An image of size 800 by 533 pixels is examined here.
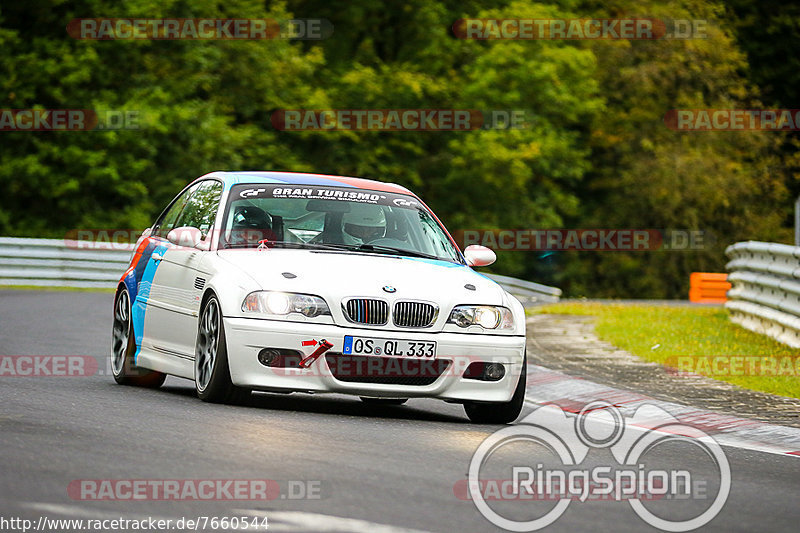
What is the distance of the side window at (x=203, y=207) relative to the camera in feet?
36.2

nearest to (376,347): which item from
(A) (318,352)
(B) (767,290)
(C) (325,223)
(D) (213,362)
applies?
(A) (318,352)

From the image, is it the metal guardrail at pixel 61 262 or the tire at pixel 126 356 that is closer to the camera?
the tire at pixel 126 356

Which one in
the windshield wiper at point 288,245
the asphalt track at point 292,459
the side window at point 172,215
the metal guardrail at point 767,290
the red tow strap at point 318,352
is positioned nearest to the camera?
the asphalt track at point 292,459

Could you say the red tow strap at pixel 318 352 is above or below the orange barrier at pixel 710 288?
above

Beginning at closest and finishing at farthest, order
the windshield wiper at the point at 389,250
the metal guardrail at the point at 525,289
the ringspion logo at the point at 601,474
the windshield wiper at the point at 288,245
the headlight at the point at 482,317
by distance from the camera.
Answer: the ringspion logo at the point at 601,474 → the headlight at the point at 482,317 → the windshield wiper at the point at 288,245 → the windshield wiper at the point at 389,250 → the metal guardrail at the point at 525,289

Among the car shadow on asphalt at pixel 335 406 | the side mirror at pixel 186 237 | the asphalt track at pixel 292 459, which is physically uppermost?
the side mirror at pixel 186 237

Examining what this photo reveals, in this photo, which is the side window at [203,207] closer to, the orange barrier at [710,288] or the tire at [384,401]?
the tire at [384,401]

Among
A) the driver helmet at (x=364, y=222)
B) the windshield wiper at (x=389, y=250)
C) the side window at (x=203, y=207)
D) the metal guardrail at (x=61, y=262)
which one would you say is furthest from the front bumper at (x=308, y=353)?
the metal guardrail at (x=61, y=262)

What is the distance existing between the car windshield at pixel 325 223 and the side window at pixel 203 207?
23 cm

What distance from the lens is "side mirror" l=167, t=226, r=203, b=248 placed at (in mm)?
10508

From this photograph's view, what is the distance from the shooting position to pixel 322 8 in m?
52.9

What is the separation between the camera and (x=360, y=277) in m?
9.77

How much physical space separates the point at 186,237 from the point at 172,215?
1604 mm

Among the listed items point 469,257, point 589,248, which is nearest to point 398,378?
point 469,257
